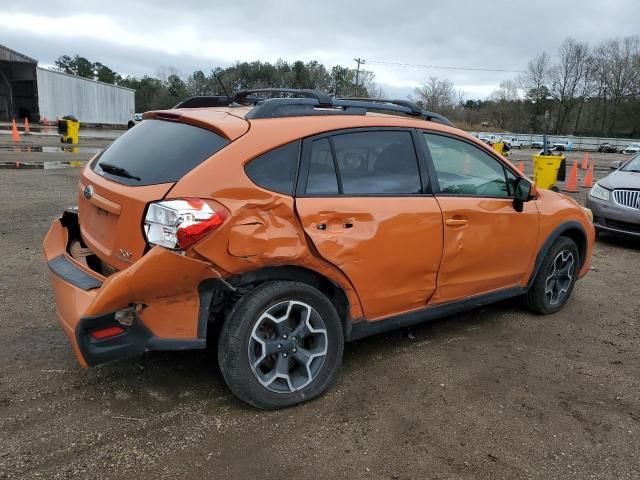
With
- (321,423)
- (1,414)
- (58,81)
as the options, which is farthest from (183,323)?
(58,81)

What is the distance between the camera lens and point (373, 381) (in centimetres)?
343

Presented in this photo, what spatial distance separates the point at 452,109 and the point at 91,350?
297 ft

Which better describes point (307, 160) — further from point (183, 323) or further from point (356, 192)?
point (183, 323)

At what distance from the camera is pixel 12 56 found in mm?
39219

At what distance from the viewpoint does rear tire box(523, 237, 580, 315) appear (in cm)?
459

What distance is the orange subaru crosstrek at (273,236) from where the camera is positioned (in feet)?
8.84

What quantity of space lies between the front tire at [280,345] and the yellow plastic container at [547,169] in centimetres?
1072

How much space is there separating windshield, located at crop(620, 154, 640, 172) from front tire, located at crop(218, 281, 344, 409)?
737 cm

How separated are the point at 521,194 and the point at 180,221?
2.77m

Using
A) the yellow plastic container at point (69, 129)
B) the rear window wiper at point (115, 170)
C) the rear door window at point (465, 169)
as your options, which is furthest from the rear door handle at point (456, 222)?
the yellow plastic container at point (69, 129)

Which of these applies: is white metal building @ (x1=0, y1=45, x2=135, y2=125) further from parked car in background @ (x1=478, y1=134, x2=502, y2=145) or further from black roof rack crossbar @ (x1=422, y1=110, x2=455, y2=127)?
black roof rack crossbar @ (x1=422, y1=110, x2=455, y2=127)

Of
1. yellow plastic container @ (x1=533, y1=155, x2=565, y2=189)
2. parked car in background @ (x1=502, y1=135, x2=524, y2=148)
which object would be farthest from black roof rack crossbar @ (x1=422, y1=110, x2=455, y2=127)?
parked car in background @ (x1=502, y1=135, x2=524, y2=148)

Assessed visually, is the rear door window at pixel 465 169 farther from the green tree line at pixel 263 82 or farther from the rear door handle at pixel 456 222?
the green tree line at pixel 263 82

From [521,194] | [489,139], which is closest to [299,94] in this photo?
[521,194]
